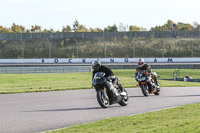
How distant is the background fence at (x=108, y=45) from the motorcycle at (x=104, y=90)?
236 ft

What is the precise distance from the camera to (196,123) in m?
8.65

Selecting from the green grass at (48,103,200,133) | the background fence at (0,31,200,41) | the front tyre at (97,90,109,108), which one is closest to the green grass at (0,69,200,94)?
the front tyre at (97,90,109,108)

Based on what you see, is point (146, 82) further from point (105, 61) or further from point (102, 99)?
point (105, 61)

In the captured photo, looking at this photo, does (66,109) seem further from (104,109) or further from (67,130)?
(67,130)

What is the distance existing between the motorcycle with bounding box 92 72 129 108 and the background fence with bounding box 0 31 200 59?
7180 cm

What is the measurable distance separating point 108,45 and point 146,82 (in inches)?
2881

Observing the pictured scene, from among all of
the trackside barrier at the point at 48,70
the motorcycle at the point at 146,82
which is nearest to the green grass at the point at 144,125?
the motorcycle at the point at 146,82

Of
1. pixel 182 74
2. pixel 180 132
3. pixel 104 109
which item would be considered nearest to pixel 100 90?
pixel 104 109

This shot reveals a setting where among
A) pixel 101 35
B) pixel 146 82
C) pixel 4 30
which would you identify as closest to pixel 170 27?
pixel 101 35

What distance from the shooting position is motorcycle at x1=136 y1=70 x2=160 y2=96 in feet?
59.8

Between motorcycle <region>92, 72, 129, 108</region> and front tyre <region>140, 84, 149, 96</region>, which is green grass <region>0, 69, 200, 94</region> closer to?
front tyre <region>140, 84, 149, 96</region>

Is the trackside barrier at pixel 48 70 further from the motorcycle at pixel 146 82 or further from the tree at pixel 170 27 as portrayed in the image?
the tree at pixel 170 27

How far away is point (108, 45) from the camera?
91.3m

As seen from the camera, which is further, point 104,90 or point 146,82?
point 146,82
